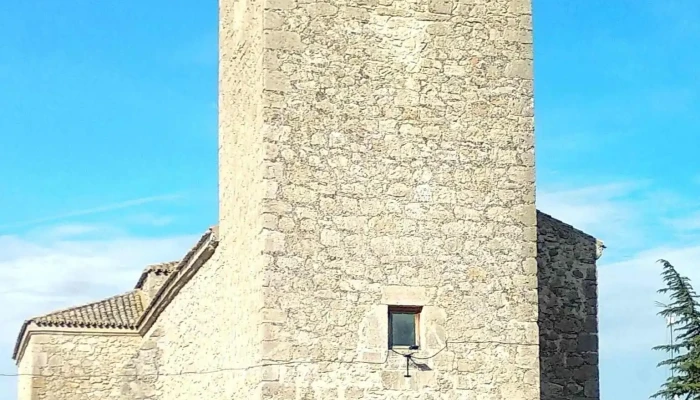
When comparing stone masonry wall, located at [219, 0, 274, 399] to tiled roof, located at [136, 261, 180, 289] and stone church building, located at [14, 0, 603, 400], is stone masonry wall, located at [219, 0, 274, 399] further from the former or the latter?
tiled roof, located at [136, 261, 180, 289]

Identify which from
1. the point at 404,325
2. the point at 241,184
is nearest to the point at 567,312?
the point at 404,325

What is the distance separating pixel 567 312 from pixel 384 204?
3.32 m

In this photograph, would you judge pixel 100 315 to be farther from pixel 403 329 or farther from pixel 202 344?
pixel 403 329

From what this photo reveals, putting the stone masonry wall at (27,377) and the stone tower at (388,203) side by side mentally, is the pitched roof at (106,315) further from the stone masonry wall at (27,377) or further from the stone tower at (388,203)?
the stone tower at (388,203)

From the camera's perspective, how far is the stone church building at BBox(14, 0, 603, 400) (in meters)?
10.4

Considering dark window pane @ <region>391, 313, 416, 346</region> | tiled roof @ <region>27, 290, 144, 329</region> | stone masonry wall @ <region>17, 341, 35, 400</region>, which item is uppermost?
tiled roof @ <region>27, 290, 144, 329</region>

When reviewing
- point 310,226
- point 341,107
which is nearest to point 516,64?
point 341,107

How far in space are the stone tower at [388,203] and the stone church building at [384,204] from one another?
0.05 feet

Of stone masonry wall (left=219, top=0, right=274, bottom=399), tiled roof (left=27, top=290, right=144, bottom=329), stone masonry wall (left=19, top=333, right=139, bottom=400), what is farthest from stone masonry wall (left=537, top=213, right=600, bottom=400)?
tiled roof (left=27, top=290, right=144, bottom=329)

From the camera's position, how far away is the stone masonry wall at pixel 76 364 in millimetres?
19391

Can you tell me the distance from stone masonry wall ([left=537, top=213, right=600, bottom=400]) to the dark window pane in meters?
2.61

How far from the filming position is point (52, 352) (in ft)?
63.9

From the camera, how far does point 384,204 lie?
35.2 ft

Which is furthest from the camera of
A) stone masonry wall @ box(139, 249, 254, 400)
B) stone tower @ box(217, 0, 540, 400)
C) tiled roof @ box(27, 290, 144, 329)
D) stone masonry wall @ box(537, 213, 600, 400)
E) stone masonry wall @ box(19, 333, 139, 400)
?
tiled roof @ box(27, 290, 144, 329)
